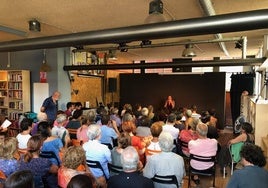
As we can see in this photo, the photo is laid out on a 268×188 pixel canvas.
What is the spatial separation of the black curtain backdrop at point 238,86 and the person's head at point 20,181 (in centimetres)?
939

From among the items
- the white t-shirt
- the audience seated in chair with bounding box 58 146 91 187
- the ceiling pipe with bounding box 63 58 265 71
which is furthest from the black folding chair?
the ceiling pipe with bounding box 63 58 265 71

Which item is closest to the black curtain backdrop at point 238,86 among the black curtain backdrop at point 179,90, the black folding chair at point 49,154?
the black curtain backdrop at point 179,90

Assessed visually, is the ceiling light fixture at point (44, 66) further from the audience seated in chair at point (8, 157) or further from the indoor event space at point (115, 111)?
the audience seated in chair at point (8, 157)

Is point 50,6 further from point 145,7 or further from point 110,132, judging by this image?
point 110,132

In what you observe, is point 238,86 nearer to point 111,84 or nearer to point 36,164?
point 111,84

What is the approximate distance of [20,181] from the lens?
1.62m

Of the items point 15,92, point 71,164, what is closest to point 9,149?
point 71,164

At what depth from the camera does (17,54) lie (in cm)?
845

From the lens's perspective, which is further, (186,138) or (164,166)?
(186,138)

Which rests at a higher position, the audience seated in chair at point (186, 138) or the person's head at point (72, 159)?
the person's head at point (72, 159)

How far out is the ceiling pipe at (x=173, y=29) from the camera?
61.0 inches

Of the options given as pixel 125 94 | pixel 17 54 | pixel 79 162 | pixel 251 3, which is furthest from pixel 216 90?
pixel 79 162

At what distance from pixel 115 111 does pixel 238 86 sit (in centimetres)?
588

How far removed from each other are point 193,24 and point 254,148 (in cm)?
146
